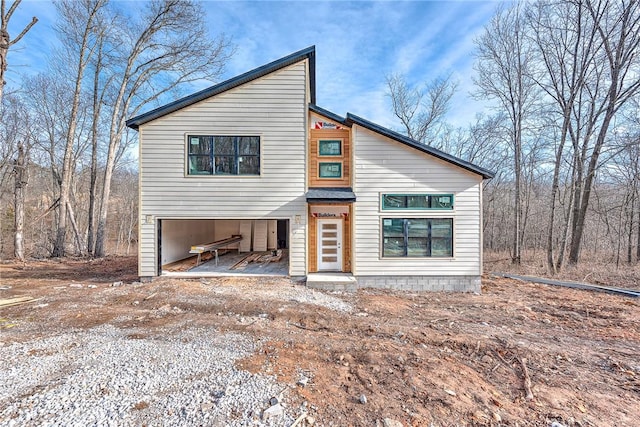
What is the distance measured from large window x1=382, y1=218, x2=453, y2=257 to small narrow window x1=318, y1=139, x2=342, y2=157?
109 inches

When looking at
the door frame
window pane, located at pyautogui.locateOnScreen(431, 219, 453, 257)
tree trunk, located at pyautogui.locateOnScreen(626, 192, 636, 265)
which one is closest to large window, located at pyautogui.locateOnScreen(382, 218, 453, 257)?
window pane, located at pyautogui.locateOnScreen(431, 219, 453, 257)

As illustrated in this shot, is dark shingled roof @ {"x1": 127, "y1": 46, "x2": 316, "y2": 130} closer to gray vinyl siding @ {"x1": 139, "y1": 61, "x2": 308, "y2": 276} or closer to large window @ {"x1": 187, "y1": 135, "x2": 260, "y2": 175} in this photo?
gray vinyl siding @ {"x1": 139, "y1": 61, "x2": 308, "y2": 276}

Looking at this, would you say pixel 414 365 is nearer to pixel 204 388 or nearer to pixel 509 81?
pixel 204 388

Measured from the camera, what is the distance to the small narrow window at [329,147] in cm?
905

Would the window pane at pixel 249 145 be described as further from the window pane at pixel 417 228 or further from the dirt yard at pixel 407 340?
the window pane at pixel 417 228

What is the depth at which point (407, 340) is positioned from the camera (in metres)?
4.66

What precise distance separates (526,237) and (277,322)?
20866mm

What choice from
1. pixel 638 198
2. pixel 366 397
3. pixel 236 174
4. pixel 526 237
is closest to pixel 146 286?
pixel 236 174

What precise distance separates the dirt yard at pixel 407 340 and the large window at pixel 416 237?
1.30 meters

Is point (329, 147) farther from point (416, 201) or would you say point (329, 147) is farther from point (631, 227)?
point (631, 227)

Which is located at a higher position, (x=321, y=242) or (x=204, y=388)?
(x=321, y=242)

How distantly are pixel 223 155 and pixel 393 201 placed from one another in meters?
5.46

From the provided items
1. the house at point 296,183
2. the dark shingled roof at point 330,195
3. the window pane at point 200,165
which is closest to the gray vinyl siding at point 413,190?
the house at point 296,183

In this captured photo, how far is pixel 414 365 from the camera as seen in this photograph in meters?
3.73
